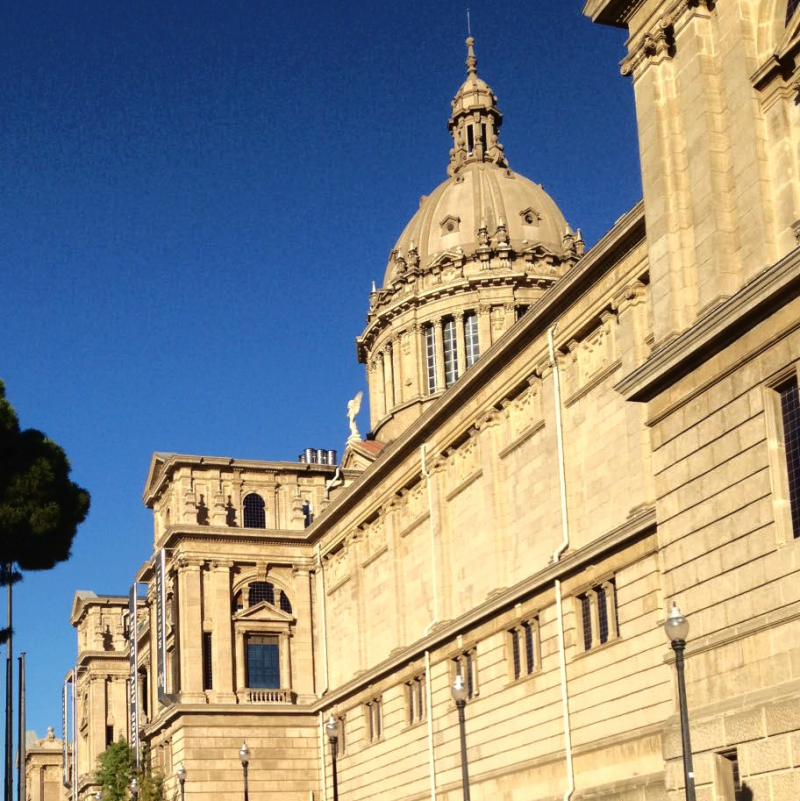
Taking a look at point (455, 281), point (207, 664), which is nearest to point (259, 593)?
point (207, 664)

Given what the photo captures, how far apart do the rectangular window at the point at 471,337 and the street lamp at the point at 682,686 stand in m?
55.6

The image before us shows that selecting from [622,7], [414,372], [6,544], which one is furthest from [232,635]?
[622,7]

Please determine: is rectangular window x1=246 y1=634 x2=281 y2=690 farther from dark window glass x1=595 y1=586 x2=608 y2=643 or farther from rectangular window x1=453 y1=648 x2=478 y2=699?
dark window glass x1=595 y1=586 x2=608 y2=643

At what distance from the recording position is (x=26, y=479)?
109 ft

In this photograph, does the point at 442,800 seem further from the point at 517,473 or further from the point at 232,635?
the point at 232,635

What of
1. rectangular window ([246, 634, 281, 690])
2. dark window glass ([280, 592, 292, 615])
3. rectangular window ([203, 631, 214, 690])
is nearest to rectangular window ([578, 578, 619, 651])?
rectangular window ([203, 631, 214, 690])

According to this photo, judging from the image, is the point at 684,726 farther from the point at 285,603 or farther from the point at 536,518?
the point at 285,603

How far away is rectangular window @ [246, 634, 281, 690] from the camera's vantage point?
234 ft

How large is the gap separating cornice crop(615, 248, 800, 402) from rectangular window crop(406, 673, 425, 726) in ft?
100

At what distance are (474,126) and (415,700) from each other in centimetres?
Answer: 4508

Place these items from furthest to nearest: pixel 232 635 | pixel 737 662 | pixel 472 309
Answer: pixel 472 309
pixel 232 635
pixel 737 662

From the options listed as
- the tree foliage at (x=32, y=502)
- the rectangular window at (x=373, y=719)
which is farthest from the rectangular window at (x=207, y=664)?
the tree foliage at (x=32, y=502)

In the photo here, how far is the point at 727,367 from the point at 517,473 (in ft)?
79.0

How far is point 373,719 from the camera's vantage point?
62531 millimetres
